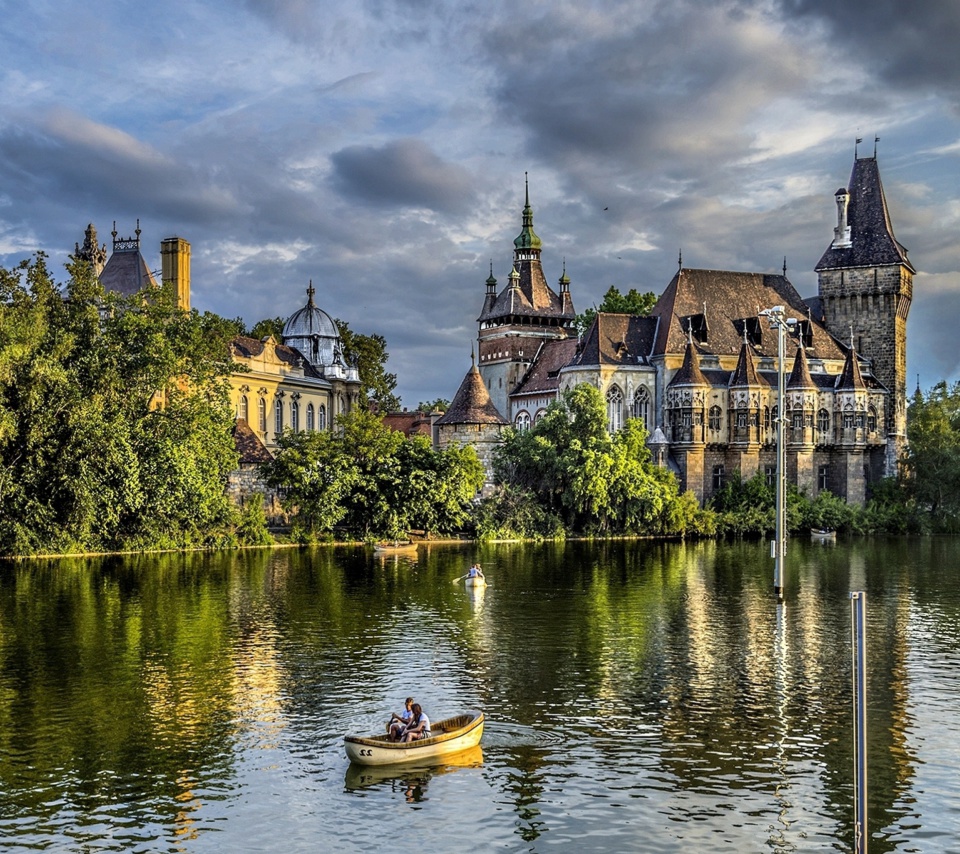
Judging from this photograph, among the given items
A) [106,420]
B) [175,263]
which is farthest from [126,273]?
[106,420]

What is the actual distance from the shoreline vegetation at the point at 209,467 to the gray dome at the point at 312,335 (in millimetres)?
21637

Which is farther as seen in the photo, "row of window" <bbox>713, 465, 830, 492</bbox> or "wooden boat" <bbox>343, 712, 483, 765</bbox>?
"row of window" <bbox>713, 465, 830, 492</bbox>

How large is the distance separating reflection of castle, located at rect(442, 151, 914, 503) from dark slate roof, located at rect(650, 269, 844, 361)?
0.11 m

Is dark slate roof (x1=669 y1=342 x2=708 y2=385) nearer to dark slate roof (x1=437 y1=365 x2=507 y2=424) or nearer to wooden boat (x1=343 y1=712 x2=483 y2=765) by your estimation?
dark slate roof (x1=437 y1=365 x2=507 y2=424)

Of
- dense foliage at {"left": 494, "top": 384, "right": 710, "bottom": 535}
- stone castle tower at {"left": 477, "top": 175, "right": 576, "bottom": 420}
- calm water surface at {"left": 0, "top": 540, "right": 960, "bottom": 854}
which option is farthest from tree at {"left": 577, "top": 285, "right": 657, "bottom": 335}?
calm water surface at {"left": 0, "top": 540, "right": 960, "bottom": 854}

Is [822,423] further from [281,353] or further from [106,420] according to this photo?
[106,420]

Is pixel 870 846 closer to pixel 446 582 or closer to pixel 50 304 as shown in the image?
pixel 446 582

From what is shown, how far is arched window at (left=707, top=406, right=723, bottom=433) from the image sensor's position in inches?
3962

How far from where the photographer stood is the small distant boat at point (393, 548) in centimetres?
6794

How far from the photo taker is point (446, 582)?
5297cm

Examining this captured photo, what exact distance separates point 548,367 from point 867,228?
30229 mm

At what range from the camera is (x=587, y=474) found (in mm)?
80312

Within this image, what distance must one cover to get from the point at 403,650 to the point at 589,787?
1375cm

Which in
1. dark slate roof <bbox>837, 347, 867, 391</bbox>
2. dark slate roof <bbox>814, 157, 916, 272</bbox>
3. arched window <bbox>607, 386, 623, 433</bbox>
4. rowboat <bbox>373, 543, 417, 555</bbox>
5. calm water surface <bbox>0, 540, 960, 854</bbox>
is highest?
dark slate roof <bbox>814, 157, 916, 272</bbox>
